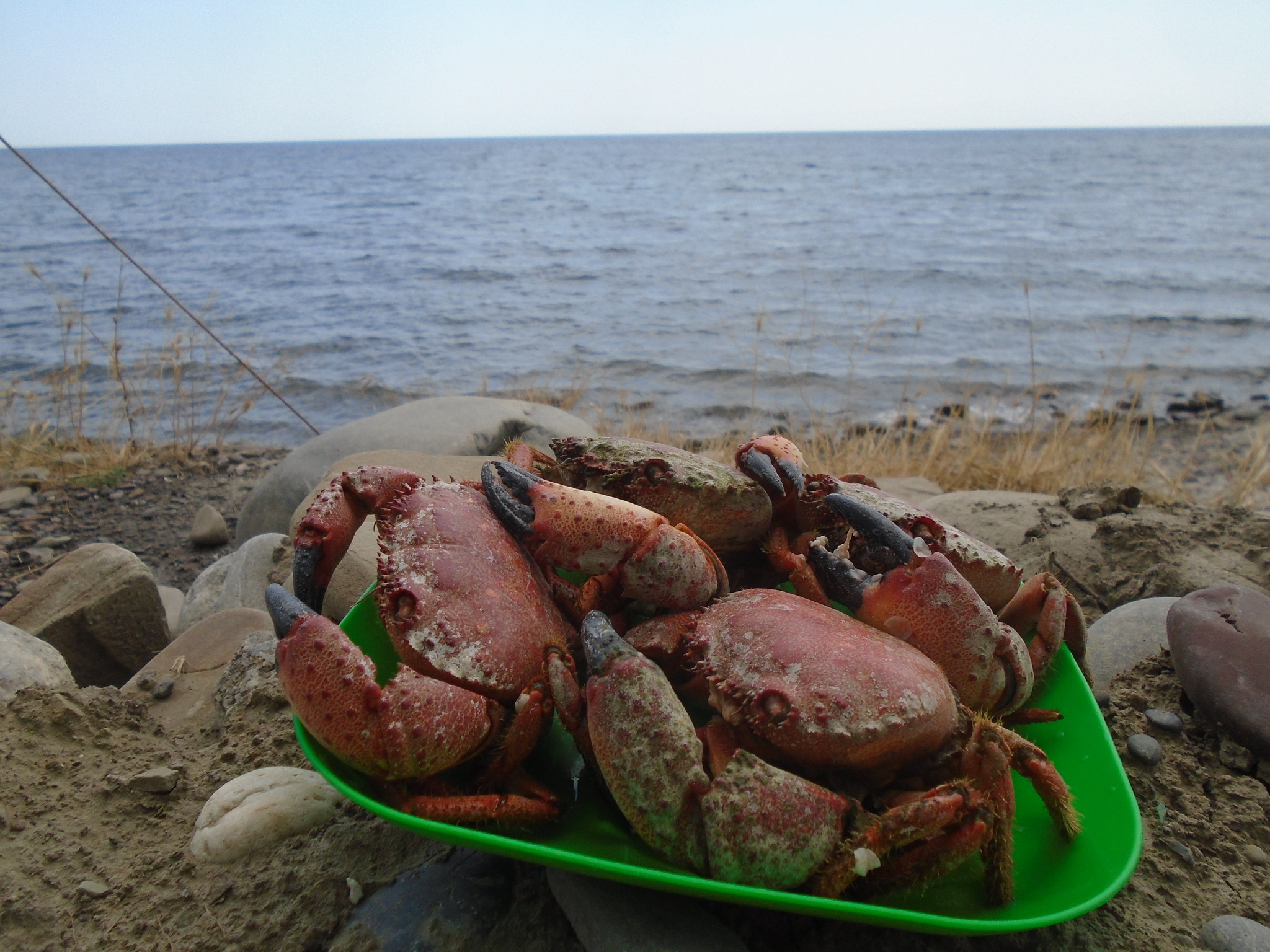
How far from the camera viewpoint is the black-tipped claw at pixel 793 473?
223cm

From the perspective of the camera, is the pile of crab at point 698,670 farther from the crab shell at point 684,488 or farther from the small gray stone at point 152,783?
the small gray stone at point 152,783

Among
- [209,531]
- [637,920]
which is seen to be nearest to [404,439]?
[209,531]

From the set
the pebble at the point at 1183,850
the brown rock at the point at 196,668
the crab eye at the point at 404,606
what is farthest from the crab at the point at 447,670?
the pebble at the point at 1183,850

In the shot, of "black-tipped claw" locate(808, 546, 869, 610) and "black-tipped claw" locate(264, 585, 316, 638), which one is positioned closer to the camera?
"black-tipped claw" locate(264, 585, 316, 638)

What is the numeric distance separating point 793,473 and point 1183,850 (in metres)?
1.34

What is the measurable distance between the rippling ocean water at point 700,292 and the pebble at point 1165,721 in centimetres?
505

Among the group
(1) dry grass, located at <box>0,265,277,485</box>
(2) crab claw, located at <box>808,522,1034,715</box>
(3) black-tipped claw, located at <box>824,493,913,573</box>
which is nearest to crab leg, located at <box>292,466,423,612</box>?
(3) black-tipped claw, located at <box>824,493,913,573</box>

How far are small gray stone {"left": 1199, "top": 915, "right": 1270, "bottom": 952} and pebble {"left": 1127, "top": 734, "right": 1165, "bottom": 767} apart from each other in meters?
0.53

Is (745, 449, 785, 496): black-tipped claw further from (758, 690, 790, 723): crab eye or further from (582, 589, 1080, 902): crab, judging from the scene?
(758, 690, 790, 723): crab eye

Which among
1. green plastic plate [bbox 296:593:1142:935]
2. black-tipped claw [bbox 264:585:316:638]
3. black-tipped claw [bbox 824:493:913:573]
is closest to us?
green plastic plate [bbox 296:593:1142:935]

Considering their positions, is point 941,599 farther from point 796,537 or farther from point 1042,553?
point 1042,553

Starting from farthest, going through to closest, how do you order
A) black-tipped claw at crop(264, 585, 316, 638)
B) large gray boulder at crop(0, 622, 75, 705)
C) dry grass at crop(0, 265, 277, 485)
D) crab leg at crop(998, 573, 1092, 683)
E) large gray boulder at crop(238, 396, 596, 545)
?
dry grass at crop(0, 265, 277, 485), large gray boulder at crop(238, 396, 596, 545), large gray boulder at crop(0, 622, 75, 705), crab leg at crop(998, 573, 1092, 683), black-tipped claw at crop(264, 585, 316, 638)

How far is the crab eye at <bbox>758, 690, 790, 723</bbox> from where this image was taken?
153 cm

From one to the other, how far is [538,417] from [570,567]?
367 cm
